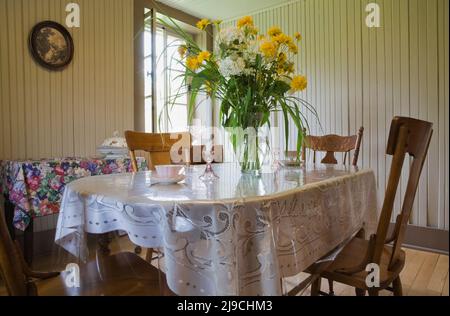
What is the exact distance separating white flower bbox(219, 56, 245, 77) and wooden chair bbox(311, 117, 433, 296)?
0.61m

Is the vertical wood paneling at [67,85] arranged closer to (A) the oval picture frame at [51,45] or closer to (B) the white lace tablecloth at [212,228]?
(A) the oval picture frame at [51,45]

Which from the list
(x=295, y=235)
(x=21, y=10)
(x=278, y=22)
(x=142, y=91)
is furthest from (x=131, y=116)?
(x=295, y=235)

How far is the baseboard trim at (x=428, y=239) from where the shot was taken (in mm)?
2689

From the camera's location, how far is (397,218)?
1071 millimetres

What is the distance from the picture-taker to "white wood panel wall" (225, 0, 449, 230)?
2.72 m

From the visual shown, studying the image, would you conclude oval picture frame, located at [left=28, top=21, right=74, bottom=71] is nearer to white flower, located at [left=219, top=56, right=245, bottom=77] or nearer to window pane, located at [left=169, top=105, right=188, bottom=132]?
window pane, located at [left=169, top=105, right=188, bottom=132]

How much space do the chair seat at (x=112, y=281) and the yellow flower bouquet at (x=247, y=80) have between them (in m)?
0.60

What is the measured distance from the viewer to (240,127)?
1.29 metres

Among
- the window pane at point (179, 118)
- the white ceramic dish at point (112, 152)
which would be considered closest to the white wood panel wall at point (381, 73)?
the window pane at point (179, 118)

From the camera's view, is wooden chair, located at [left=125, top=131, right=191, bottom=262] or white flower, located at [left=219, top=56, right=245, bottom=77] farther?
wooden chair, located at [left=125, top=131, right=191, bottom=262]

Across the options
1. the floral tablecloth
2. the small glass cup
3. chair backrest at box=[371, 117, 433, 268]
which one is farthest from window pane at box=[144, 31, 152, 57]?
chair backrest at box=[371, 117, 433, 268]

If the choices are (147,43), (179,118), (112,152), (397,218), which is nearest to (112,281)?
(397,218)

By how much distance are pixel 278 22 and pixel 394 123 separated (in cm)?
329

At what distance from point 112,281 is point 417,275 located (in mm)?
2213
